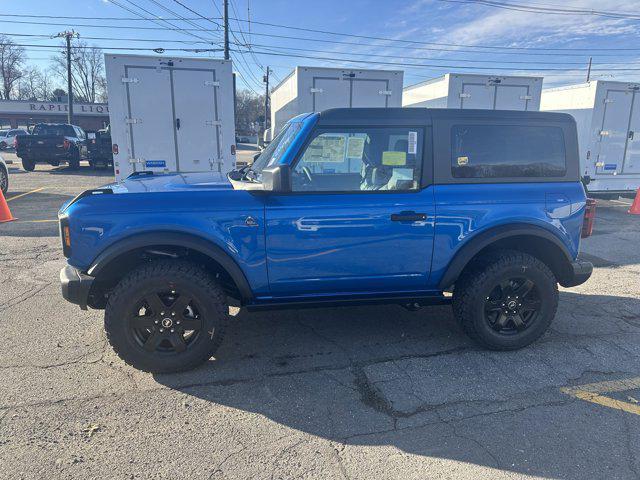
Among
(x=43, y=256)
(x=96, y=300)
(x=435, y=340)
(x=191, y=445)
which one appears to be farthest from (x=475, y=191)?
(x=43, y=256)

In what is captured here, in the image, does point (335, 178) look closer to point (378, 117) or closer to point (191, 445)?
point (378, 117)

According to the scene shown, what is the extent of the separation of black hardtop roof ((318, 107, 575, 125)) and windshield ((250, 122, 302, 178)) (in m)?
0.31

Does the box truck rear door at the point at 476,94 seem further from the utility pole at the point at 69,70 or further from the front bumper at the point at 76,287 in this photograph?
the utility pole at the point at 69,70

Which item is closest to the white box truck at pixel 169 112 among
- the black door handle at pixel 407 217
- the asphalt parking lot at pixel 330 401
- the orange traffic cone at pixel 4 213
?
the orange traffic cone at pixel 4 213

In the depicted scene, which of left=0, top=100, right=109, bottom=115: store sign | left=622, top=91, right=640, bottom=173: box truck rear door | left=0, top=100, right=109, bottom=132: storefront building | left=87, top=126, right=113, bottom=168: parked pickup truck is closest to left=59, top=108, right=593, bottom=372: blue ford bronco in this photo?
left=622, top=91, right=640, bottom=173: box truck rear door

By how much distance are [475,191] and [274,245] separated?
1613 mm

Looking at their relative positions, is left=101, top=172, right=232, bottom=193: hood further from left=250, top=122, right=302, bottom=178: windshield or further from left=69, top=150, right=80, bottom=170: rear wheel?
left=69, top=150, right=80, bottom=170: rear wheel

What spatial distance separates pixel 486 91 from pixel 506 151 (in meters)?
7.26

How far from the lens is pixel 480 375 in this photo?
132 inches

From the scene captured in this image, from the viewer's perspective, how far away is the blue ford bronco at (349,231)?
3127 mm

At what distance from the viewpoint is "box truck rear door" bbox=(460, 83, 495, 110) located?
9938 mm

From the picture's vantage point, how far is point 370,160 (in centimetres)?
349

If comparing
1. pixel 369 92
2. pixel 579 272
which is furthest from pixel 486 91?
pixel 579 272

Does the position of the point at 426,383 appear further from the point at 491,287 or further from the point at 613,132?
the point at 613,132
